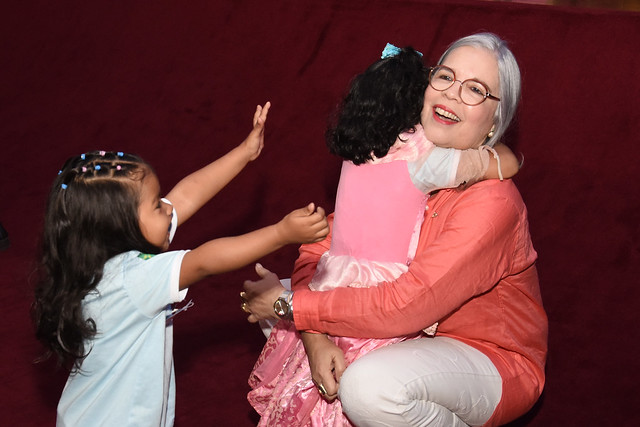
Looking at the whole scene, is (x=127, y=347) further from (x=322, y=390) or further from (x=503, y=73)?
(x=503, y=73)

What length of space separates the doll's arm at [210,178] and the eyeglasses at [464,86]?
40 centimetres

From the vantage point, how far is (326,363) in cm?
175

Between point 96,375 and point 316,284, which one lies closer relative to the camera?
point 96,375

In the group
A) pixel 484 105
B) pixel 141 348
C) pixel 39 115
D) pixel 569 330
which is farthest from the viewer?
pixel 39 115

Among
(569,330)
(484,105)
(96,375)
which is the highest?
(484,105)

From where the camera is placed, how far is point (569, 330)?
2.55 meters

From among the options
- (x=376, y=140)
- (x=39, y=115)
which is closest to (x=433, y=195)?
(x=376, y=140)

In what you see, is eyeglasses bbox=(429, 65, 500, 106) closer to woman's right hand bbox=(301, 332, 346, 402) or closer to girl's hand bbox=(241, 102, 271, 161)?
girl's hand bbox=(241, 102, 271, 161)

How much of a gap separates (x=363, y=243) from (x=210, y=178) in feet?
1.33

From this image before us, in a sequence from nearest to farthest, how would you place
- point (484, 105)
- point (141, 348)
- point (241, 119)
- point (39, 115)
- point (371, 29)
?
point (141, 348), point (484, 105), point (371, 29), point (241, 119), point (39, 115)

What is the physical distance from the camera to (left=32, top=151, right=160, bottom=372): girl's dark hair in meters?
1.60

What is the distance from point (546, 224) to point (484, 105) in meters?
1.06

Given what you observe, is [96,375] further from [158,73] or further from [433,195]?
[158,73]

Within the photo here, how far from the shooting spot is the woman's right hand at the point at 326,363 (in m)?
1.75
